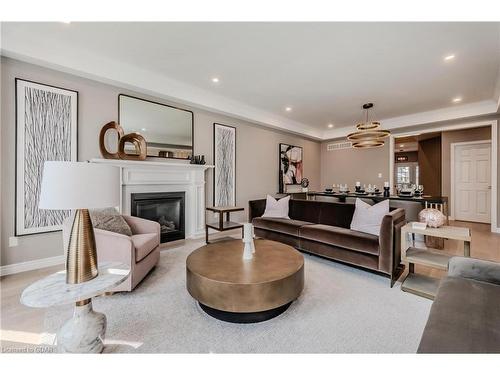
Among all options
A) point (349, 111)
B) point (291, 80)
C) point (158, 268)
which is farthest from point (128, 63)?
point (349, 111)

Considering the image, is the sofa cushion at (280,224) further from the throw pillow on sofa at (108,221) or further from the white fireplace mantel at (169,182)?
the throw pillow on sofa at (108,221)

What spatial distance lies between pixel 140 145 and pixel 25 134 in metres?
1.29

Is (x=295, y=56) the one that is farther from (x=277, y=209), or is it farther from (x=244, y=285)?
(x=244, y=285)

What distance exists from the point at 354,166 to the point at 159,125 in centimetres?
567

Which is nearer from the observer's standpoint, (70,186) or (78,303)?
(70,186)

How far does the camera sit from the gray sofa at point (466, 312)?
98cm

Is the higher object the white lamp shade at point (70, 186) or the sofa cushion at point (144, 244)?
A: the white lamp shade at point (70, 186)

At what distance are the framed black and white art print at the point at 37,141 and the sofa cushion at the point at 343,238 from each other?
Answer: 11.0 ft

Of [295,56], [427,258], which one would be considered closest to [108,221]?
[295,56]

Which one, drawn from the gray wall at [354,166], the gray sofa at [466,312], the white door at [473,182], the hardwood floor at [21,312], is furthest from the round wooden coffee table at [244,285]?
the white door at [473,182]

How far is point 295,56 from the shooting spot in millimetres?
3072

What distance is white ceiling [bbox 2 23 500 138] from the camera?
8.30 ft

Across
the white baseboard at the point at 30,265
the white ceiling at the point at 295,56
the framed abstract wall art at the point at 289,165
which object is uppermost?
the white ceiling at the point at 295,56

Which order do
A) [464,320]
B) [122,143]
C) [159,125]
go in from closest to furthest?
1. [464,320]
2. [122,143]
3. [159,125]
